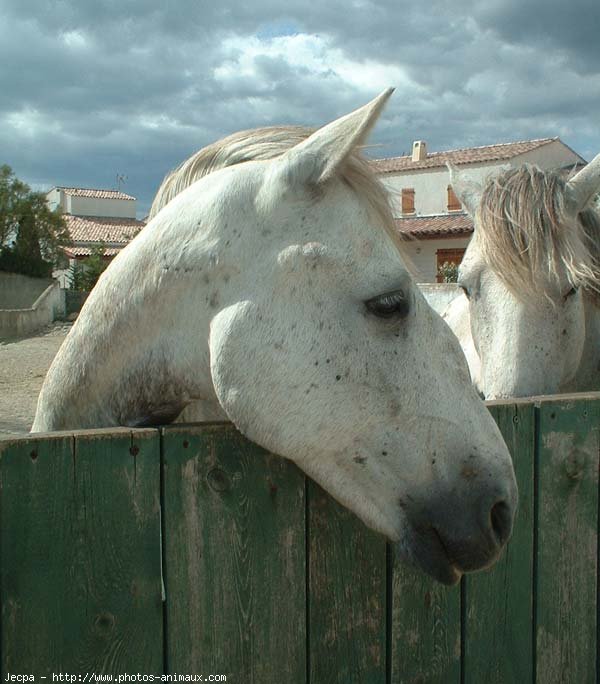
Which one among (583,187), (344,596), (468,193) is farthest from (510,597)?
(468,193)

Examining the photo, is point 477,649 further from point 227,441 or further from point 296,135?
point 296,135

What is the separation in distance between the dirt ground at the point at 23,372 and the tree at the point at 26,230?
10776 millimetres

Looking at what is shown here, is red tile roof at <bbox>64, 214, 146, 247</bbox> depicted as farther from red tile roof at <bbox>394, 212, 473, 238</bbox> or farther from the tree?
red tile roof at <bbox>394, 212, 473, 238</bbox>

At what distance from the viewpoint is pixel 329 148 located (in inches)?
67.4

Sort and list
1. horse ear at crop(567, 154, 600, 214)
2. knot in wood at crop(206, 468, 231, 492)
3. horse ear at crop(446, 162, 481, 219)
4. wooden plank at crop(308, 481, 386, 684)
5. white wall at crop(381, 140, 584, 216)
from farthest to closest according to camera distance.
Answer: white wall at crop(381, 140, 584, 216) < horse ear at crop(446, 162, 481, 219) < horse ear at crop(567, 154, 600, 214) < wooden plank at crop(308, 481, 386, 684) < knot in wood at crop(206, 468, 231, 492)

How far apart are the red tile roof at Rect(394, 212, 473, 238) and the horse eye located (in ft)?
91.5

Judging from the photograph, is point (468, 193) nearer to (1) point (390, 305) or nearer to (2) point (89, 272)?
(1) point (390, 305)

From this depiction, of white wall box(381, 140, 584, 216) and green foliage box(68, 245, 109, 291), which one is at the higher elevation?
white wall box(381, 140, 584, 216)

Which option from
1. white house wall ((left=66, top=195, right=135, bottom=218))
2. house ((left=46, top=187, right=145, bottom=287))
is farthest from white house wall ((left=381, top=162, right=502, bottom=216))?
white house wall ((left=66, top=195, right=135, bottom=218))

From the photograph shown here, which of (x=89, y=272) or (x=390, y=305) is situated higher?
(x=89, y=272)

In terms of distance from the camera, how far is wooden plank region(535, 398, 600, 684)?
227cm

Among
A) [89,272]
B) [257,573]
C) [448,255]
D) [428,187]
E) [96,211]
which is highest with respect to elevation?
[96,211]

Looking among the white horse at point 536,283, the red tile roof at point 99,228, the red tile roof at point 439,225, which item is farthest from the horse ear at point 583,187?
the red tile roof at point 99,228

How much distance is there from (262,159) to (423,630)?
4.70 feet
